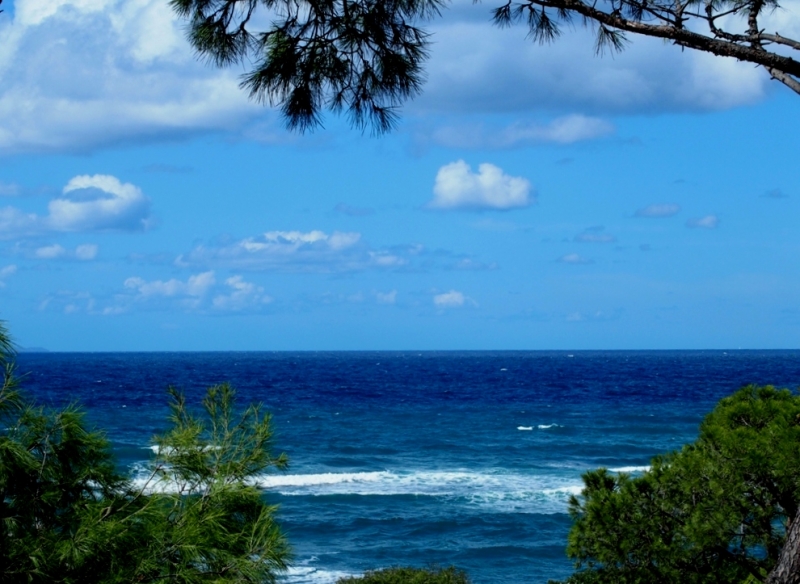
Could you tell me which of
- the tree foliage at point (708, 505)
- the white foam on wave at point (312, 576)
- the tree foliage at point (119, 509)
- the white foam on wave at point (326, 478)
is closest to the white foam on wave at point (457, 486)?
the white foam on wave at point (326, 478)

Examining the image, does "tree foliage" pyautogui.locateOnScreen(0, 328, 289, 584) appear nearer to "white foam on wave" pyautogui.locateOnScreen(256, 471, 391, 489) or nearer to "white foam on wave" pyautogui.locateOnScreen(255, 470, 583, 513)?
"white foam on wave" pyautogui.locateOnScreen(255, 470, 583, 513)

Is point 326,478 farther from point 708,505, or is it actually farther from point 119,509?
point 119,509

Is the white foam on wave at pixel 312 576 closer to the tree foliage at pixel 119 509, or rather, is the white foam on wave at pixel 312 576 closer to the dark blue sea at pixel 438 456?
the dark blue sea at pixel 438 456

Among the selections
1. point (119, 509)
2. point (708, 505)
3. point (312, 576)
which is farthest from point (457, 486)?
point (119, 509)

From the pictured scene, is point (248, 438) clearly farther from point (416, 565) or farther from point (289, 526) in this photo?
point (289, 526)

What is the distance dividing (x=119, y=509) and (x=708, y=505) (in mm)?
4862

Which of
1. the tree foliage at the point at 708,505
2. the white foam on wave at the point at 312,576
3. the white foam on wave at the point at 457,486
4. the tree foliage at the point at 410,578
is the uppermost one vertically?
the tree foliage at the point at 708,505

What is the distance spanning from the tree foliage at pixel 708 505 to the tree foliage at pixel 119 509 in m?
3.85

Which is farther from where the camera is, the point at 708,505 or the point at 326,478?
the point at 326,478

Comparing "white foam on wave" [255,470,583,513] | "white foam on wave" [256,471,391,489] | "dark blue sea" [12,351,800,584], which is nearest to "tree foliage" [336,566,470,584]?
"dark blue sea" [12,351,800,584]

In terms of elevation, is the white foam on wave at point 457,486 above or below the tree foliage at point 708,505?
below

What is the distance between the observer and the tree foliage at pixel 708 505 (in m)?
7.39

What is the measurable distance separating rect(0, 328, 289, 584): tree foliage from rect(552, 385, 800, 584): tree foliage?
12.6 ft

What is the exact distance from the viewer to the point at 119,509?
4.77m
